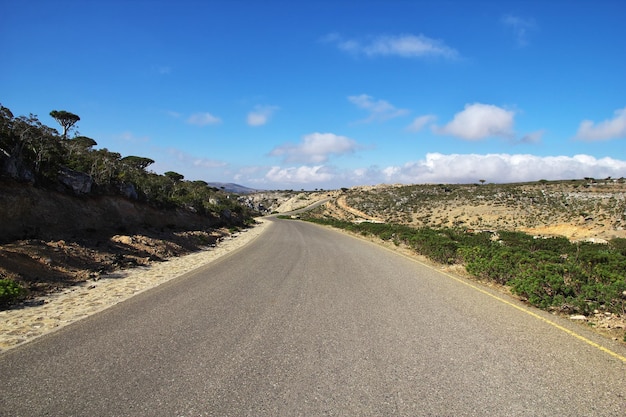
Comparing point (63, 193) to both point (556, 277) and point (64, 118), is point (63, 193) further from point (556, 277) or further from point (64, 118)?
point (64, 118)

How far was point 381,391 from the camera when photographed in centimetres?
372

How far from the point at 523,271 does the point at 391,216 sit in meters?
50.1

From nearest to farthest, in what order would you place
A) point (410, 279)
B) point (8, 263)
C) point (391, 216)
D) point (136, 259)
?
point (8, 263) → point (410, 279) → point (136, 259) → point (391, 216)

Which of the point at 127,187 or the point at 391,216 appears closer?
the point at 127,187

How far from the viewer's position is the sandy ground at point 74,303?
18.2ft

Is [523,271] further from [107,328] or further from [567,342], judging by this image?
[107,328]

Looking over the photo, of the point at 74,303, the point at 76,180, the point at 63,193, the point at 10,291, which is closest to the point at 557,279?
the point at 74,303

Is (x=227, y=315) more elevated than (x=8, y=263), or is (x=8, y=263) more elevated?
(x=8, y=263)

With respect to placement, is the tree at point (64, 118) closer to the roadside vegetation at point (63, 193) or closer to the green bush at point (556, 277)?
the roadside vegetation at point (63, 193)

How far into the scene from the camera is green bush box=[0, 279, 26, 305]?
7.03 m

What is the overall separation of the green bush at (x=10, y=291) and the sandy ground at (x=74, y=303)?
307mm

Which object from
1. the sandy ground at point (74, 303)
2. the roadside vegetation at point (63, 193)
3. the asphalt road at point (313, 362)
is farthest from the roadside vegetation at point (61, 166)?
the asphalt road at point (313, 362)

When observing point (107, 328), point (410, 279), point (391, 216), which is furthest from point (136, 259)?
point (391, 216)

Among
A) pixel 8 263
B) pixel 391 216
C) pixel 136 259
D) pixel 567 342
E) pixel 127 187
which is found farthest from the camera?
pixel 391 216
